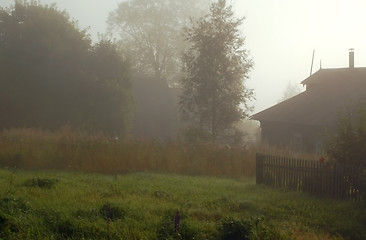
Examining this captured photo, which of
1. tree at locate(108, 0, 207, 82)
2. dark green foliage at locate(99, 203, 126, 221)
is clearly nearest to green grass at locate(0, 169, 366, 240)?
dark green foliage at locate(99, 203, 126, 221)

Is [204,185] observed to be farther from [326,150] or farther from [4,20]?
[4,20]

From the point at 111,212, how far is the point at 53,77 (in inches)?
1081

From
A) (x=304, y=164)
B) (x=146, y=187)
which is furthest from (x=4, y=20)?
(x=304, y=164)

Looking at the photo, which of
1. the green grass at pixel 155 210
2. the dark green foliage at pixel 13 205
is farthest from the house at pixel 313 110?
the dark green foliage at pixel 13 205

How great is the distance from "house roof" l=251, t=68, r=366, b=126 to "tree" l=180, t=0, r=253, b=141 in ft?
12.9

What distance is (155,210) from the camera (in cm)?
968

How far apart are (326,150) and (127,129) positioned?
79.5 feet

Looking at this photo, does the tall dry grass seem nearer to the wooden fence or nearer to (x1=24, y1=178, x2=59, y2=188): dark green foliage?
the wooden fence

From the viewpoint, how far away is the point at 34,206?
9.20m

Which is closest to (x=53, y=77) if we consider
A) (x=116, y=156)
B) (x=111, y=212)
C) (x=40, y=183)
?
(x=116, y=156)

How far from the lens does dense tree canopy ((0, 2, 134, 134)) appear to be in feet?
110

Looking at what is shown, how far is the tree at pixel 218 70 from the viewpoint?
102 feet

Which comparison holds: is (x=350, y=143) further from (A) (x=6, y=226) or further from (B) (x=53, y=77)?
(B) (x=53, y=77)

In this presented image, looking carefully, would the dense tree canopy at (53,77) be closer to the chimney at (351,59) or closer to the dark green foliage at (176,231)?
the chimney at (351,59)
